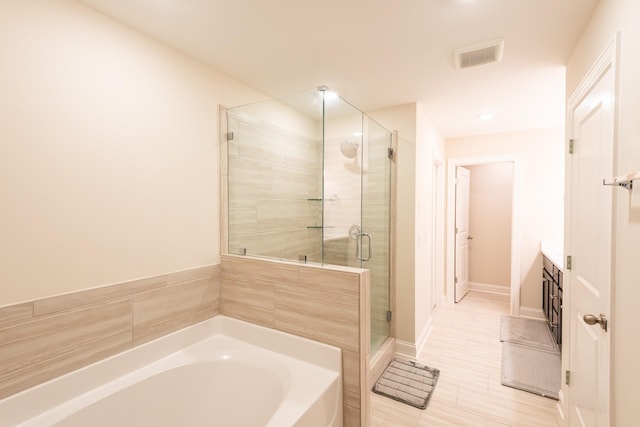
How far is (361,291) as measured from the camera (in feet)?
5.45

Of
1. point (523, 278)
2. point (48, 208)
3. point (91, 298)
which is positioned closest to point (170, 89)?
point (48, 208)

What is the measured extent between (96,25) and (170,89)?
0.45m

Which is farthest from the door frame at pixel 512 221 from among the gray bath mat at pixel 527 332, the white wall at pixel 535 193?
the gray bath mat at pixel 527 332

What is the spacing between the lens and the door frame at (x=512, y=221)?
12.7 feet

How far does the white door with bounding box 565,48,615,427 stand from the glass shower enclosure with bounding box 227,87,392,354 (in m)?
1.43

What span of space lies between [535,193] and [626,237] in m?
3.17

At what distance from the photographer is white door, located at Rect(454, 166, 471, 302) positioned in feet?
14.4

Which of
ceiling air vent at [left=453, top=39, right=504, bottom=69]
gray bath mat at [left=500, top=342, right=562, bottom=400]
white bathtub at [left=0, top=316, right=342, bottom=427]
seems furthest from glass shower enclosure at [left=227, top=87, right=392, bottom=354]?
gray bath mat at [left=500, top=342, right=562, bottom=400]

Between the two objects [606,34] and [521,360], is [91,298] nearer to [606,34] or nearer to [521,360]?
[606,34]

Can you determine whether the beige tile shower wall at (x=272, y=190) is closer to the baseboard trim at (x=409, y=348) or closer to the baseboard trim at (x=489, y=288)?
the baseboard trim at (x=409, y=348)

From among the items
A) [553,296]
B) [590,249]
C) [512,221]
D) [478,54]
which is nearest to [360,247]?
[590,249]

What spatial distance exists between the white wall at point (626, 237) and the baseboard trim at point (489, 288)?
424 cm

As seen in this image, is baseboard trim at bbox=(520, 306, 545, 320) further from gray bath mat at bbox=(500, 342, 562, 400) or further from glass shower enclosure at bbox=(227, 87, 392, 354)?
glass shower enclosure at bbox=(227, 87, 392, 354)

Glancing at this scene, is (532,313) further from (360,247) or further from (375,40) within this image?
(375,40)
